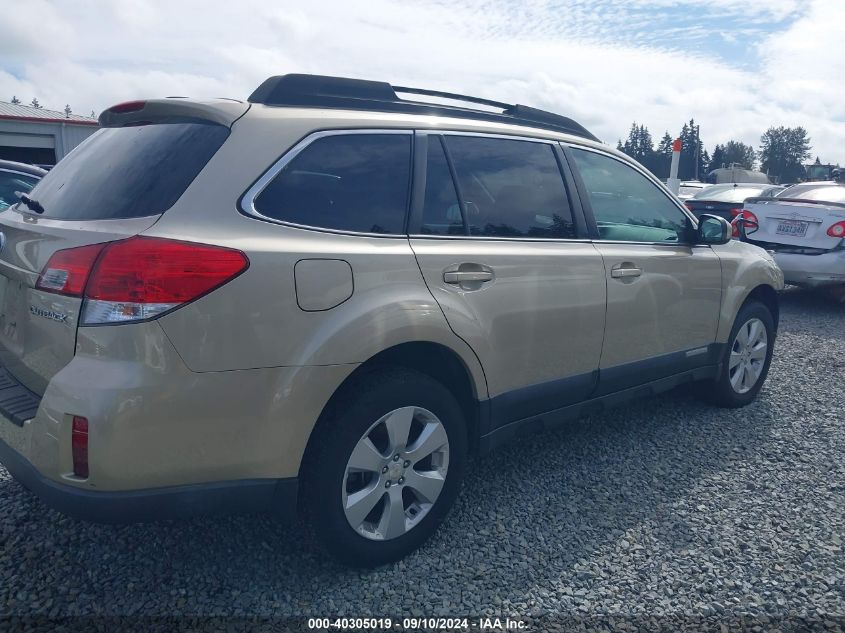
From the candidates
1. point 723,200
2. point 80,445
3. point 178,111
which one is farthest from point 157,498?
point 723,200

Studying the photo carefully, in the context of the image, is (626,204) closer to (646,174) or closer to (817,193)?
(646,174)

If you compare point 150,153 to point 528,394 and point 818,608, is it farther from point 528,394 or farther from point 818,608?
point 818,608

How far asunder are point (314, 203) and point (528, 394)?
1.37m

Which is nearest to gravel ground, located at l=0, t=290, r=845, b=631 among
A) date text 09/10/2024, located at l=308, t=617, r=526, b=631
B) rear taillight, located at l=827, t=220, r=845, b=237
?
date text 09/10/2024, located at l=308, t=617, r=526, b=631

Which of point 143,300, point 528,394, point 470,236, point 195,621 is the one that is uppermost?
point 470,236

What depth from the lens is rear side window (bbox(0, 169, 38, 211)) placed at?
666 centimetres

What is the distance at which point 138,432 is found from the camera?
2088 millimetres

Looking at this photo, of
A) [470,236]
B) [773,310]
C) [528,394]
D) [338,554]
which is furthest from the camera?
[773,310]

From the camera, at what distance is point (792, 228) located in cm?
834

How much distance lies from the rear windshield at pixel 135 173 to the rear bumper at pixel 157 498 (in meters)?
0.82

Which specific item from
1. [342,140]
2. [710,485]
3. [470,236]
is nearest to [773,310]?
[710,485]

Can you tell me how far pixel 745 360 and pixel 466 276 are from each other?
2820 millimetres

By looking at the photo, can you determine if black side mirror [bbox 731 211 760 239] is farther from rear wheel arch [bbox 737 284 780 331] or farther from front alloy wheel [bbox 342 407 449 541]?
front alloy wheel [bbox 342 407 449 541]

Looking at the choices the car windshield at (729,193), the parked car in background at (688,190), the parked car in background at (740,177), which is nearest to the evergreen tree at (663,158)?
the parked car in background at (740,177)
